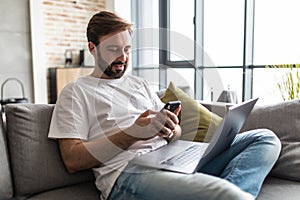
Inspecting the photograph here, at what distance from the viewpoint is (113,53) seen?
1.41 metres

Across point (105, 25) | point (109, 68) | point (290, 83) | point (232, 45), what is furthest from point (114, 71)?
point (232, 45)

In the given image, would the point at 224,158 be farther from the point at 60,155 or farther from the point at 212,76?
the point at 212,76

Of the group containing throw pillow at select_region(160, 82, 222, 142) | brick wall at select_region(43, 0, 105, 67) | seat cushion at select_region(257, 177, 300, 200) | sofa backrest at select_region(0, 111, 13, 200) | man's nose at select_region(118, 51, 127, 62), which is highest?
brick wall at select_region(43, 0, 105, 67)

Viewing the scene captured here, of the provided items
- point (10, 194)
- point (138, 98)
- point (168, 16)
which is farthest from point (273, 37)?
point (10, 194)

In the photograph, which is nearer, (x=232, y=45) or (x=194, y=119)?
(x=194, y=119)

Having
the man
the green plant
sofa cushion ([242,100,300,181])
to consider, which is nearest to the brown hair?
the man

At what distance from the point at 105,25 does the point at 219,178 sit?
82cm

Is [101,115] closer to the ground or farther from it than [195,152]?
farther from it

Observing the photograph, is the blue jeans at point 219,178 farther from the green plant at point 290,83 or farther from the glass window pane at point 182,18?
the glass window pane at point 182,18

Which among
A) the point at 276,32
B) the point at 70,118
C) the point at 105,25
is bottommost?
the point at 70,118

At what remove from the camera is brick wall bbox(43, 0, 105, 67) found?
4.31 meters

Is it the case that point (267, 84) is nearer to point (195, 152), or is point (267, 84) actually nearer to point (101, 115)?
point (195, 152)

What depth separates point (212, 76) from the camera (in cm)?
351

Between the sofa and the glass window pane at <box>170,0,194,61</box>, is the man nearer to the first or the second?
the sofa
